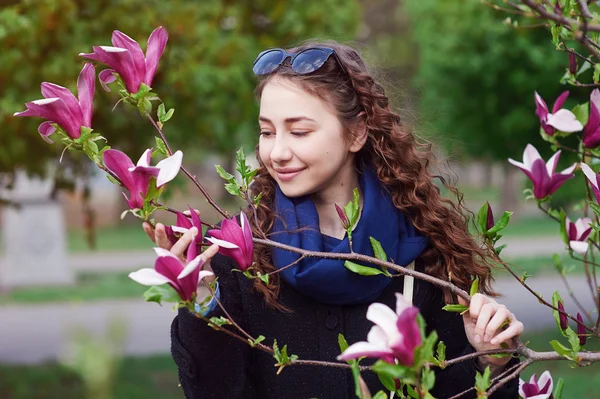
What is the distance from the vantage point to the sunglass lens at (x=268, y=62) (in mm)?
2026

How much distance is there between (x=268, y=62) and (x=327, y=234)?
431mm

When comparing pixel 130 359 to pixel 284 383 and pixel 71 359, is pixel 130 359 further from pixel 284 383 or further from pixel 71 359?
pixel 71 359

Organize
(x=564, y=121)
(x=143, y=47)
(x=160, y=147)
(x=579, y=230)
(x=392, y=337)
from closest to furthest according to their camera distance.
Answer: (x=392, y=337) → (x=160, y=147) → (x=564, y=121) → (x=579, y=230) → (x=143, y=47)

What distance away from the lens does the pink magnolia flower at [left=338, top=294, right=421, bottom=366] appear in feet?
3.49

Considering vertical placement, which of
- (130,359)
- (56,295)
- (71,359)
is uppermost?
(71,359)

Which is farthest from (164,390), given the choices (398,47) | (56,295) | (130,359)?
(398,47)

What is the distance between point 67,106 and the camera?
4.58 ft

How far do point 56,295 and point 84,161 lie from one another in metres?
8.07

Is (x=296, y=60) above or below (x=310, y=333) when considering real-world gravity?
above

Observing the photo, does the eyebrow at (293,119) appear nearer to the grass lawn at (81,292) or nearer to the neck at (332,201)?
the neck at (332,201)

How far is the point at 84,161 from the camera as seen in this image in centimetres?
550

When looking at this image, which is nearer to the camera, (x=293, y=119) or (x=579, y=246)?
(x=579, y=246)

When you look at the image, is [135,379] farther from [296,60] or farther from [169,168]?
[169,168]

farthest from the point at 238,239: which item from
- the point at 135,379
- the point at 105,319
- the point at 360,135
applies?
the point at 105,319
